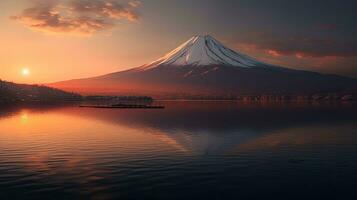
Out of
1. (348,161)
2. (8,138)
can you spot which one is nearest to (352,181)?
(348,161)

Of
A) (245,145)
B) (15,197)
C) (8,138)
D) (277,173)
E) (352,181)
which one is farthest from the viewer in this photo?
(8,138)

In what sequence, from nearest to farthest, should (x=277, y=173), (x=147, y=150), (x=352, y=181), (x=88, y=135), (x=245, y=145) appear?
(x=352, y=181) < (x=277, y=173) < (x=147, y=150) < (x=245, y=145) < (x=88, y=135)

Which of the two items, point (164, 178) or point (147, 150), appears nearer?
point (164, 178)

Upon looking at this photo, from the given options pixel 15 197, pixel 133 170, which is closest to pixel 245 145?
pixel 133 170

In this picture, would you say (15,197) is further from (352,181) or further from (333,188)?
(352,181)

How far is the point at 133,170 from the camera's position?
28484 mm

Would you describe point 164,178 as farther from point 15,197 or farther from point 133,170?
point 15,197

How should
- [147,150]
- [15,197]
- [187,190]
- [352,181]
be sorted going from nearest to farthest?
[15,197]
[187,190]
[352,181]
[147,150]

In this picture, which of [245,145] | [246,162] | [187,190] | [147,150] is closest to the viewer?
[187,190]

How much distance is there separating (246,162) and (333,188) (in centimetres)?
905

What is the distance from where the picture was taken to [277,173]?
1102 inches

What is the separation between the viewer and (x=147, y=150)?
38625 millimetres

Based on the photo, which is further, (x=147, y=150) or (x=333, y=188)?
(x=147, y=150)

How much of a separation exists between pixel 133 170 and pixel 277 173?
991 cm
